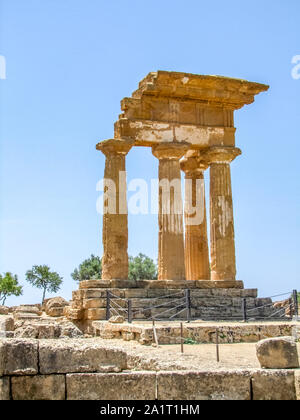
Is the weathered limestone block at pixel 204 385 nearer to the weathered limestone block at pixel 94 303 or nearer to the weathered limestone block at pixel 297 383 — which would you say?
the weathered limestone block at pixel 297 383

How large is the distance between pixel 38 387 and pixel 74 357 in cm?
63

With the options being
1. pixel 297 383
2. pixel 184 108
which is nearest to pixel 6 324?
pixel 297 383

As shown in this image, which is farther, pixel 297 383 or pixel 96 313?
pixel 96 313

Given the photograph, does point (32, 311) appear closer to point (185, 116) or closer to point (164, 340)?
point (185, 116)

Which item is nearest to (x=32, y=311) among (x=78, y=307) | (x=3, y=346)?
(x=78, y=307)

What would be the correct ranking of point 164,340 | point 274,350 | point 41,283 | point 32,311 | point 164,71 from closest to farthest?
1. point 274,350
2. point 164,340
3. point 164,71
4. point 32,311
5. point 41,283

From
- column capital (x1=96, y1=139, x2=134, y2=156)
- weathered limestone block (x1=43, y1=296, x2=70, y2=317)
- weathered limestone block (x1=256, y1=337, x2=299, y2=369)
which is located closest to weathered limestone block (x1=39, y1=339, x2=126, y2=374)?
weathered limestone block (x1=256, y1=337, x2=299, y2=369)

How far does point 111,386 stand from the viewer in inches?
308

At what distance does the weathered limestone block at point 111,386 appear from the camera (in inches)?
306

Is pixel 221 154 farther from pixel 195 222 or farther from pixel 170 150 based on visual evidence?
pixel 195 222

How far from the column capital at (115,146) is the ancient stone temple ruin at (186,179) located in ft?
0.13

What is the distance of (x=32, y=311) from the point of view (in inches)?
998

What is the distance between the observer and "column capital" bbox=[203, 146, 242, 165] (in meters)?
23.5

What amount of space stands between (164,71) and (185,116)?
2339 mm
